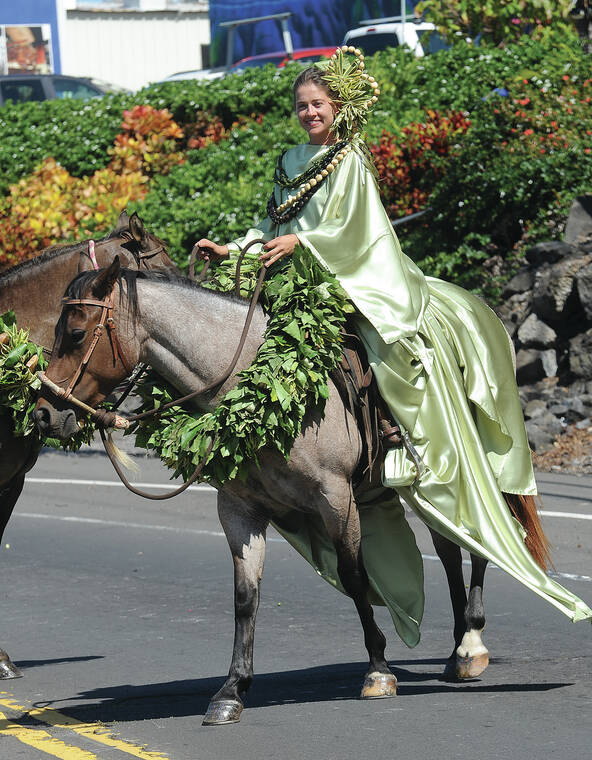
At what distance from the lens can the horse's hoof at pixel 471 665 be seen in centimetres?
646

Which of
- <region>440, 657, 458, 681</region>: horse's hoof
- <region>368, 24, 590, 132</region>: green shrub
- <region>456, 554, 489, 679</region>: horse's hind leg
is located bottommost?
<region>440, 657, 458, 681</region>: horse's hoof

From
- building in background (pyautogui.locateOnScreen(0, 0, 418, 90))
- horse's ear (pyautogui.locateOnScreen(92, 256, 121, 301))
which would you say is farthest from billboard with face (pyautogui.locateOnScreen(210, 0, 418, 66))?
horse's ear (pyautogui.locateOnScreen(92, 256, 121, 301))

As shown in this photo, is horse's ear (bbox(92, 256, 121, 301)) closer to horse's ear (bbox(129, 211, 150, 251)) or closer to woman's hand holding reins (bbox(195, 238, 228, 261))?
woman's hand holding reins (bbox(195, 238, 228, 261))

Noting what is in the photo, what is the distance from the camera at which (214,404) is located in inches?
226

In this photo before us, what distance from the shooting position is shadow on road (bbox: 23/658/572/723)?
604 cm

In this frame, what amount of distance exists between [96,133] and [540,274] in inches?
337

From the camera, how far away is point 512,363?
701 cm

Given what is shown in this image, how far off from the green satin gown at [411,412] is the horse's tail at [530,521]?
0.72 ft

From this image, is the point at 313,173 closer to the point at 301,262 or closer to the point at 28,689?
the point at 301,262

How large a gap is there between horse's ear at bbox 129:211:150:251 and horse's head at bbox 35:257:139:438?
4.11ft

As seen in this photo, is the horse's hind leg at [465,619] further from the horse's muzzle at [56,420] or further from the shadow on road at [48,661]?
the horse's muzzle at [56,420]

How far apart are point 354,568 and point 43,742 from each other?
159 cm

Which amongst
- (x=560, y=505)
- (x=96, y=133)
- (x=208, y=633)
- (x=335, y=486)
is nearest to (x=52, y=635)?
(x=208, y=633)

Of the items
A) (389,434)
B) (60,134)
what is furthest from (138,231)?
(60,134)
